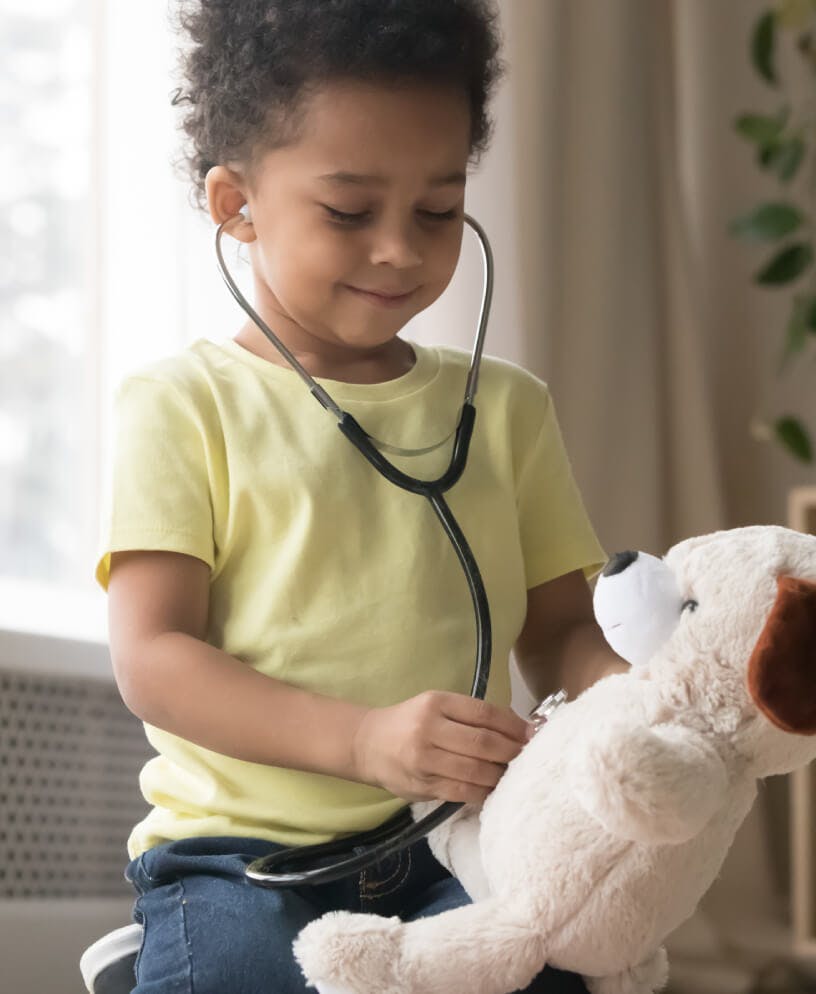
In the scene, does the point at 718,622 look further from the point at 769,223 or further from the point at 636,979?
the point at 769,223

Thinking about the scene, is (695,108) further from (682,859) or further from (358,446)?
(682,859)

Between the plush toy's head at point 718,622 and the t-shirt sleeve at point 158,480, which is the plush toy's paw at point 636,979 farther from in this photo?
the t-shirt sleeve at point 158,480

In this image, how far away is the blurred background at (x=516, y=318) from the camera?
136 centimetres

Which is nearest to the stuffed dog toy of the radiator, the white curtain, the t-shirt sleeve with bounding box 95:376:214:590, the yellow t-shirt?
the yellow t-shirt

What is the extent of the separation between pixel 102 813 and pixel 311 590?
19.8 inches

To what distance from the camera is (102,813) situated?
139cm

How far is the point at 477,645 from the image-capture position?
0.96 metres

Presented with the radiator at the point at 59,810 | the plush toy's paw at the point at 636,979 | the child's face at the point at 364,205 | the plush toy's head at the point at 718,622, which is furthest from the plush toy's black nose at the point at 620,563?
the radiator at the point at 59,810

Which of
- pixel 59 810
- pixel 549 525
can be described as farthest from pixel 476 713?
pixel 59 810

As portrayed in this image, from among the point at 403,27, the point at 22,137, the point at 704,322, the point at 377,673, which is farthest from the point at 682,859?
the point at 704,322

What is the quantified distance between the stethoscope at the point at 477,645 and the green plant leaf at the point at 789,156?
260 mm

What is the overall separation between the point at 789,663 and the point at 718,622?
0.06 m

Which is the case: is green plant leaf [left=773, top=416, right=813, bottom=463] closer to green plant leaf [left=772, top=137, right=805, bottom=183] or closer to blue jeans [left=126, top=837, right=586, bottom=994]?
green plant leaf [left=772, top=137, right=805, bottom=183]

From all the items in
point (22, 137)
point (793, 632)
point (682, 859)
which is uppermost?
point (22, 137)
